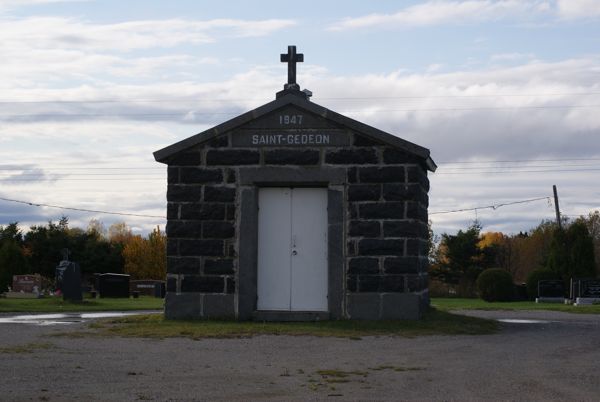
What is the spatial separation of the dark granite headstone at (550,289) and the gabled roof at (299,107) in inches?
989

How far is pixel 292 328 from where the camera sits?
15.8 metres

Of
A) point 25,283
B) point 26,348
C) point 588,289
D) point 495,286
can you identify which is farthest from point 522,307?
point 25,283

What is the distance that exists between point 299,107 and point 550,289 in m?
26.6

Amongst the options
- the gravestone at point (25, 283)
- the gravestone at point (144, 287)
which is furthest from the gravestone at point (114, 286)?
the gravestone at point (144, 287)

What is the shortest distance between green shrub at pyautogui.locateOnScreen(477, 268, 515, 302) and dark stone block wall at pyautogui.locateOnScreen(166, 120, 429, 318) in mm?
25502

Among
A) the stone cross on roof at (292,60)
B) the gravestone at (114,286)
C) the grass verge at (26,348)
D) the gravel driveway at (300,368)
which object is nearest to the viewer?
the gravel driveway at (300,368)

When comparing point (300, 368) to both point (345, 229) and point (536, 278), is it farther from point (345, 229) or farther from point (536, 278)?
point (536, 278)

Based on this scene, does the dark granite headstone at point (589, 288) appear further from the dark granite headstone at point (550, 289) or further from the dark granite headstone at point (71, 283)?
the dark granite headstone at point (71, 283)

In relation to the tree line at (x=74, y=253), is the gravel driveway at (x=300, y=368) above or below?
below

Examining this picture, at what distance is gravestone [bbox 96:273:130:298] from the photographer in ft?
136

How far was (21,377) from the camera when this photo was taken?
972 centimetres

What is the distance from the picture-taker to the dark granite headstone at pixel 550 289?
1633 inches

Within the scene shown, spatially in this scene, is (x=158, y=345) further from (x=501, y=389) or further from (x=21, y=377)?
(x=501, y=389)

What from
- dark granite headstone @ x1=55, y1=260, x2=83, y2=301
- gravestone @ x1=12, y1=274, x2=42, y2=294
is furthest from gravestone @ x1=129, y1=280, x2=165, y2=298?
dark granite headstone @ x1=55, y1=260, x2=83, y2=301
